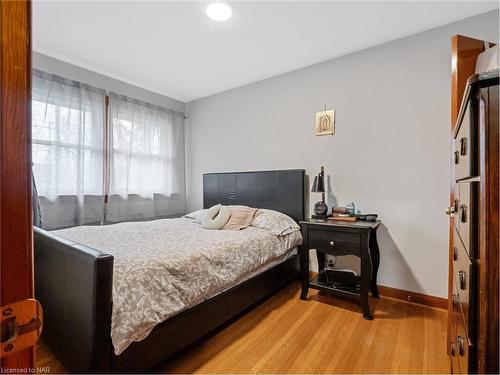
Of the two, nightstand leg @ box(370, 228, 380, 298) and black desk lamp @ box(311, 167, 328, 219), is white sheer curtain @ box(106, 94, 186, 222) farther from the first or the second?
nightstand leg @ box(370, 228, 380, 298)

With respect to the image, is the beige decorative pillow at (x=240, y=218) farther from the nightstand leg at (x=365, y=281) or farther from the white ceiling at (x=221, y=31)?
the white ceiling at (x=221, y=31)

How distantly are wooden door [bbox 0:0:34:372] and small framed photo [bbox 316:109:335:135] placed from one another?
257 centimetres

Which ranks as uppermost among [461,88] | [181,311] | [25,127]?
[461,88]

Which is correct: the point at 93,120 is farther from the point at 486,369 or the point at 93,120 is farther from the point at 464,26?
the point at 464,26

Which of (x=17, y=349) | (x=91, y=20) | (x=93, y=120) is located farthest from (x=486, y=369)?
(x=93, y=120)

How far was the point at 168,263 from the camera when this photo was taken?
1.44 m

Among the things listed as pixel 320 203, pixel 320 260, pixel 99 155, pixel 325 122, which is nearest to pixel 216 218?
pixel 320 203

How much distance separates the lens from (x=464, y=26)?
2031 mm

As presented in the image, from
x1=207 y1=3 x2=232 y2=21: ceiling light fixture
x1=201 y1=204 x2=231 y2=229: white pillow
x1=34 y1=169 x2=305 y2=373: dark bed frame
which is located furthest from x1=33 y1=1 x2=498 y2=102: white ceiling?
x1=34 y1=169 x2=305 y2=373: dark bed frame

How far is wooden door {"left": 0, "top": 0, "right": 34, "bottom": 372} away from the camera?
371mm

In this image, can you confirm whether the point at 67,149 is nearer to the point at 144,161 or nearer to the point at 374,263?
the point at 144,161

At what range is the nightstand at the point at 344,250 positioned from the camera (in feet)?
6.48

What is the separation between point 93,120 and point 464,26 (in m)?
3.73

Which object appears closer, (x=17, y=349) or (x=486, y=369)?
(x=17, y=349)
